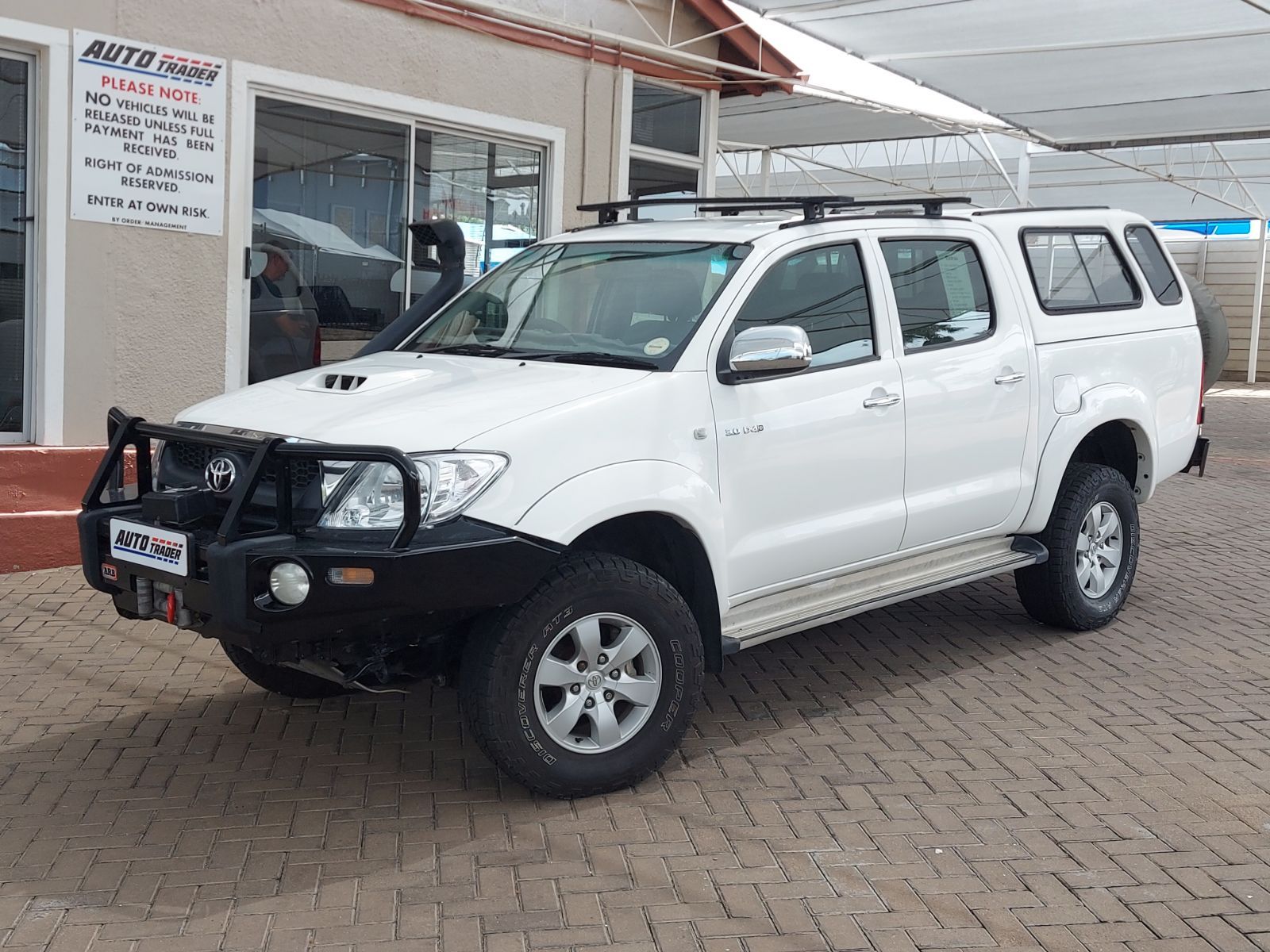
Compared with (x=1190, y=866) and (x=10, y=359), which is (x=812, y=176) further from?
(x=1190, y=866)

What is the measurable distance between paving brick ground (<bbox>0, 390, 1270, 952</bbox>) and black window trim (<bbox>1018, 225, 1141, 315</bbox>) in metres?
1.64

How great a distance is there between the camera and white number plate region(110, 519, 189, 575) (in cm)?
408

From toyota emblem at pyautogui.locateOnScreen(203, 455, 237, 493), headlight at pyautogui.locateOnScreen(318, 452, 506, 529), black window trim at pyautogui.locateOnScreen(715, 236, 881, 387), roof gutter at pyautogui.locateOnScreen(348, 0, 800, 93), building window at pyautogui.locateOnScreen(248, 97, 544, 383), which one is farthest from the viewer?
roof gutter at pyautogui.locateOnScreen(348, 0, 800, 93)

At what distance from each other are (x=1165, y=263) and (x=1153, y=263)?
0.12 meters

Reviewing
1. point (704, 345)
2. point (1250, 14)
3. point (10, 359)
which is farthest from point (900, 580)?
point (1250, 14)

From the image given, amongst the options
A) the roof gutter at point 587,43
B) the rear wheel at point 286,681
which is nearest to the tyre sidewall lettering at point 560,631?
the rear wheel at point 286,681

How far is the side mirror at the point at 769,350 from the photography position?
466 centimetres

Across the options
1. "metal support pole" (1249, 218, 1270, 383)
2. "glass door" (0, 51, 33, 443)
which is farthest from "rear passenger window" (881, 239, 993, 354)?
"metal support pole" (1249, 218, 1270, 383)

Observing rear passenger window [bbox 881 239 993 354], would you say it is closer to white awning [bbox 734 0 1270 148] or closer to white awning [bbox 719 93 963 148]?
white awning [bbox 734 0 1270 148]

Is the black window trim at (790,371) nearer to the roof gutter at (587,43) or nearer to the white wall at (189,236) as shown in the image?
the white wall at (189,236)

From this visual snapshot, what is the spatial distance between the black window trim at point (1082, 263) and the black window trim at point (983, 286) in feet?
1.06

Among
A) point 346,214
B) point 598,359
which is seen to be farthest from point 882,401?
point 346,214

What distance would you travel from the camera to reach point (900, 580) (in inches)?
220

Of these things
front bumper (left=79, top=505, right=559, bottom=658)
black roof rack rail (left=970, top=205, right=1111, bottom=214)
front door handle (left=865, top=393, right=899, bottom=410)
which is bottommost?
front bumper (left=79, top=505, right=559, bottom=658)
